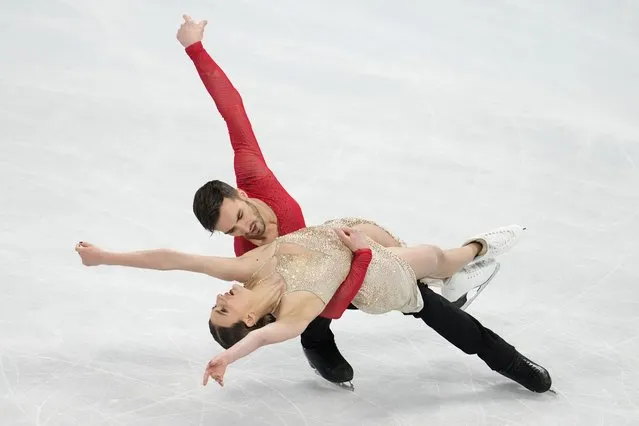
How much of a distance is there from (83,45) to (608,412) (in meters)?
5.02

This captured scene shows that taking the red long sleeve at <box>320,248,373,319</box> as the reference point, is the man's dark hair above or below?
above

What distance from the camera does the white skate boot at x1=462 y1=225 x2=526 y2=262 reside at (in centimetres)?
504

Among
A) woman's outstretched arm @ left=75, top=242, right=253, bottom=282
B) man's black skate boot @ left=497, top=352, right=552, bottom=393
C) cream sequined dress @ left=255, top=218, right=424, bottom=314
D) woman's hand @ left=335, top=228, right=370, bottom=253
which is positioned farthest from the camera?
man's black skate boot @ left=497, top=352, right=552, bottom=393

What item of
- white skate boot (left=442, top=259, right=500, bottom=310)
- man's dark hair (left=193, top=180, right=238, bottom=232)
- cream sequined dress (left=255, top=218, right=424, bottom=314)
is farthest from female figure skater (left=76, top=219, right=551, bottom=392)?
white skate boot (left=442, top=259, right=500, bottom=310)

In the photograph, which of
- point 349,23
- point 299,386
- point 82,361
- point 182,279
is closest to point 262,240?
point 299,386

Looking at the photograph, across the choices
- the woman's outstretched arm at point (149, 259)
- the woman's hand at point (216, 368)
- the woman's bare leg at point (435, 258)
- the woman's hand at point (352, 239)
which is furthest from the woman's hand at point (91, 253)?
the woman's bare leg at point (435, 258)

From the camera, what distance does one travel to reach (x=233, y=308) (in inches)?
158

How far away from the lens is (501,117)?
7602 mm

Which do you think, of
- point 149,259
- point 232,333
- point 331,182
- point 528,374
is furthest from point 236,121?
point 331,182

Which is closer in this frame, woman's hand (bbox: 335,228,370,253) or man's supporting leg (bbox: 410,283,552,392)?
woman's hand (bbox: 335,228,370,253)

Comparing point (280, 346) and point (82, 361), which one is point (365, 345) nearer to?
point (280, 346)

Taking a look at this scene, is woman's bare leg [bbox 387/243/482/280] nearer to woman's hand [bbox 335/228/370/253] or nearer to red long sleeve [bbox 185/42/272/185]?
woman's hand [bbox 335/228/370/253]

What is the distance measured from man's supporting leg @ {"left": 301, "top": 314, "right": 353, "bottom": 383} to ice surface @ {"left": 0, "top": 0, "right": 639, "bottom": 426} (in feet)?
0.29

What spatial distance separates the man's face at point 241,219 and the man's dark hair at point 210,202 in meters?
0.02
